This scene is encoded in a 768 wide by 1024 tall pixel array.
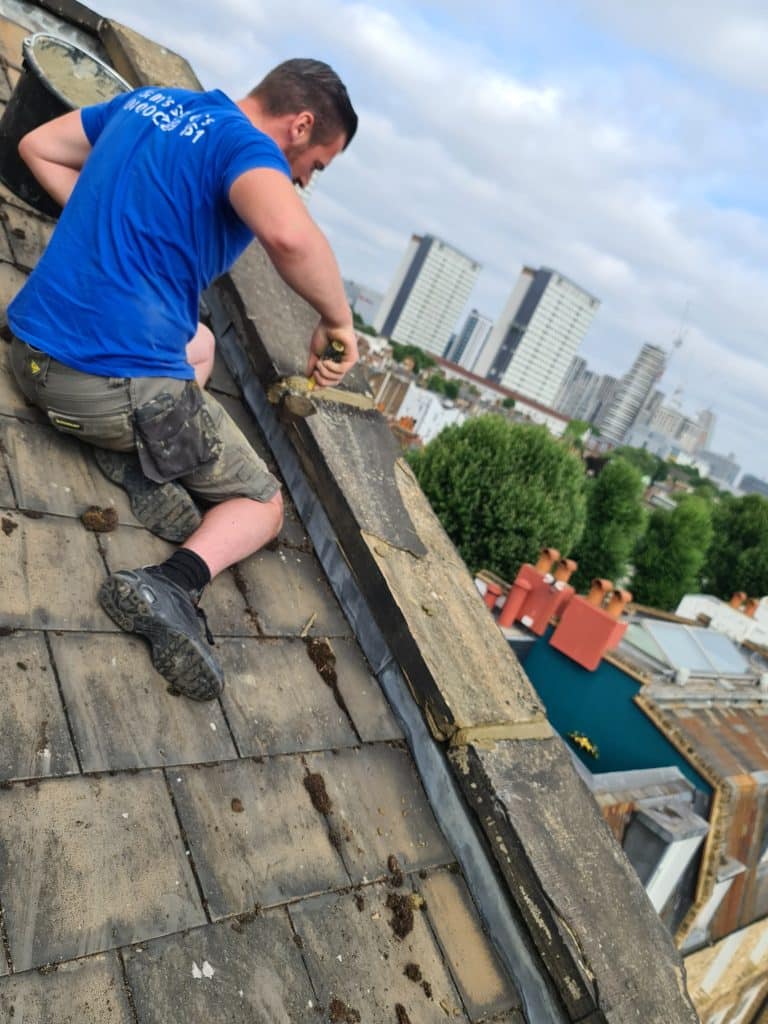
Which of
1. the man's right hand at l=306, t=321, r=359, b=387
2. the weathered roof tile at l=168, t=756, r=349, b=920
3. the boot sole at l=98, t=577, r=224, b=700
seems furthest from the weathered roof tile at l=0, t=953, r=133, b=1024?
the man's right hand at l=306, t=321, r=359, b=387

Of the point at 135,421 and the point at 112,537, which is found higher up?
the point at 135,421

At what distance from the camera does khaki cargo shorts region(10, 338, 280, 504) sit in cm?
211

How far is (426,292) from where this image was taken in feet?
A: 608

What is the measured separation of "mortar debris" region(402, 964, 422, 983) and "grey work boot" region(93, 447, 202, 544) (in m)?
1.35

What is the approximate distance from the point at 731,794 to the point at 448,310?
19074 centimetres

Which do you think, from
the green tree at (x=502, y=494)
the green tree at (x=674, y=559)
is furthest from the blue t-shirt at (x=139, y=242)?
the green tree at (x=674, y=559)

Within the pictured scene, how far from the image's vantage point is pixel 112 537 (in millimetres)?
2109

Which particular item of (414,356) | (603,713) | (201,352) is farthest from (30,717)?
(414,356)

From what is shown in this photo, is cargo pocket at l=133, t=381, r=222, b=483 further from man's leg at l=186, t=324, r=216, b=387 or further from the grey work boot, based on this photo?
man's leg at l=186, t=324, r=216, b=387

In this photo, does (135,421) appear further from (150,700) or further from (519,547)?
(519,547)

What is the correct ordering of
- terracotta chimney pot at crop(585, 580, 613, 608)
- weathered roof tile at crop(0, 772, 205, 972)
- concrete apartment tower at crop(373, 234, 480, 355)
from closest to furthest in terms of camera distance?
weathered roof tile at crop(0, 772, 205, 972), terracotta chimney pot at crop(585, 580, 613, 608), concrete apartment tower at crop(373, 234, 480, 355)

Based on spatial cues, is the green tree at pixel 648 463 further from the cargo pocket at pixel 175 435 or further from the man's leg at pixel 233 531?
the cargo pocket at pixel 175 435

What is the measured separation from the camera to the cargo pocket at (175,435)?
2170 mm

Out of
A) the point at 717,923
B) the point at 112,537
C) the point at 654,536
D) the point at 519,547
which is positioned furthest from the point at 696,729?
the point at 654,536
